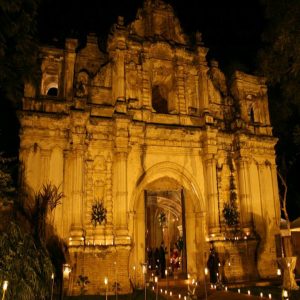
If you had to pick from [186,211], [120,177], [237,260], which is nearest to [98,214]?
[120,177]

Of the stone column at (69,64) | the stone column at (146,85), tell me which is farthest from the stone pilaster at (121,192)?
the stone column at (69,64)

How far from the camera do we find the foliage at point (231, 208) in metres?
19.5

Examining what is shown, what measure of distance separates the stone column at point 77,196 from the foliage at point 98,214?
588 millimetres

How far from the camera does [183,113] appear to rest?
20.2m

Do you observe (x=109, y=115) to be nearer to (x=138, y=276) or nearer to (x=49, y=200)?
(x=49, y=200)

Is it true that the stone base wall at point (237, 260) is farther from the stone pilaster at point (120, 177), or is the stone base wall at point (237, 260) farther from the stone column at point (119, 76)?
the stone column at point (119, 76)

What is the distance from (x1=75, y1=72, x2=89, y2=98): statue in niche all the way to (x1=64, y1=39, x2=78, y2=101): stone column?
36 centimetres

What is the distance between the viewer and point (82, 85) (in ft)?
61.1

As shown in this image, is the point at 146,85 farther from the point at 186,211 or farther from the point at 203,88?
the point at 186,211

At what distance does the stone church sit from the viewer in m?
17.0

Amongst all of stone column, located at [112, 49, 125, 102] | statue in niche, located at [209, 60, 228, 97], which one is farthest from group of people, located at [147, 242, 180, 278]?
statue in niche, located at [209, 60, 228, 97]

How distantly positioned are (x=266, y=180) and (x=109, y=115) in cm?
917

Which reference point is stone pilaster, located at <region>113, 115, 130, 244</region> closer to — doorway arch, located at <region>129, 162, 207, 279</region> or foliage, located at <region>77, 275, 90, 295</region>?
doorway arch, located at <region>129, 162, 207, 279</region>

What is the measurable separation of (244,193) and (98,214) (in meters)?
7.63
